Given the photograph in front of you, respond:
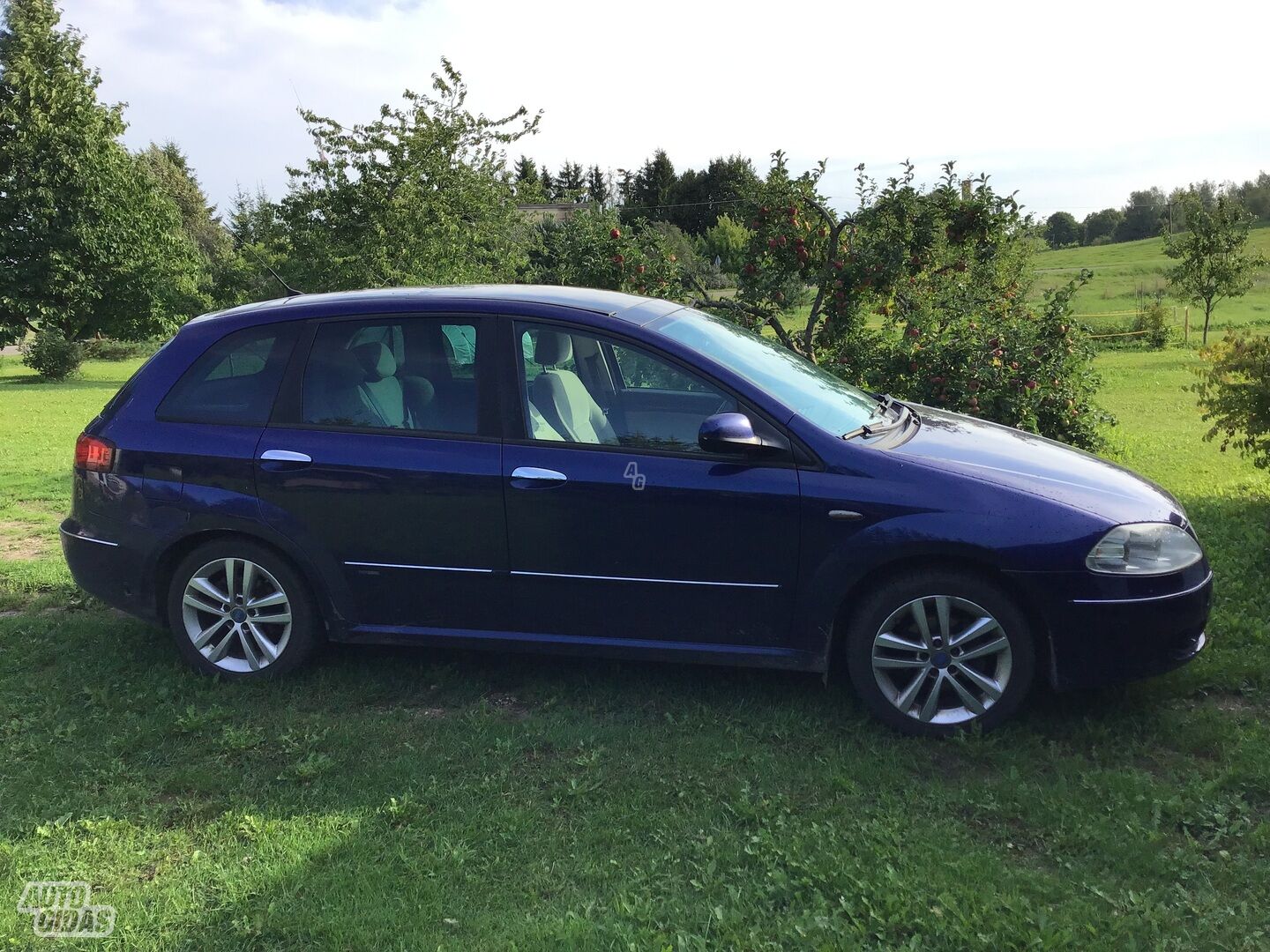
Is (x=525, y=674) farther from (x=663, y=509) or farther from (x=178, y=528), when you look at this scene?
(x=178, y=528)

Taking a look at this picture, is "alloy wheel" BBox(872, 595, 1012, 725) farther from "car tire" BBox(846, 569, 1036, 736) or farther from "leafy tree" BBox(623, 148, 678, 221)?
"leafy tree" BBox(623, 148, 678, 221)

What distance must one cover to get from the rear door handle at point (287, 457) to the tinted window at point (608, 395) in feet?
3.29

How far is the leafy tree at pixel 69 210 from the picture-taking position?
27.0 meters

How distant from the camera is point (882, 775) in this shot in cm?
355

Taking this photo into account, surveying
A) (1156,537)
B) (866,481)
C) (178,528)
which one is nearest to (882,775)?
(866,481)

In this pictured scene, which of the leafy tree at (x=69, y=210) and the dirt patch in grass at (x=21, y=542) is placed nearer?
the dirt patch in grass at (x=21, y=542)

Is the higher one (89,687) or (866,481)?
(866,481)

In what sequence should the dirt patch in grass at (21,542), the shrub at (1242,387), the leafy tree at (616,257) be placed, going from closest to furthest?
the shrub at (1242,387), the dirt patch in grass at (21,542), the leafy tree at (616,257)

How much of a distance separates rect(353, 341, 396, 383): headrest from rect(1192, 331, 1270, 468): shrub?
5151 millimetres

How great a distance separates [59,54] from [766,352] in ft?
105

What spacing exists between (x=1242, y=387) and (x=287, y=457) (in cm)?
576

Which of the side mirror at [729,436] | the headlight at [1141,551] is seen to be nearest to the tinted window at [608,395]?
the side mirror at [729,436]

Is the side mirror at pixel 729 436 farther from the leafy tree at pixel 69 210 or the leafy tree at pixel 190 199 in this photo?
the leafy tree at pixel 190 199

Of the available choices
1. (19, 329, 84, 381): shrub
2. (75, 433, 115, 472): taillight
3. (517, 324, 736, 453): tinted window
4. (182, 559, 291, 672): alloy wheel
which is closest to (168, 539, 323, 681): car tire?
(182, 559, 291, 672): alloy wheel
